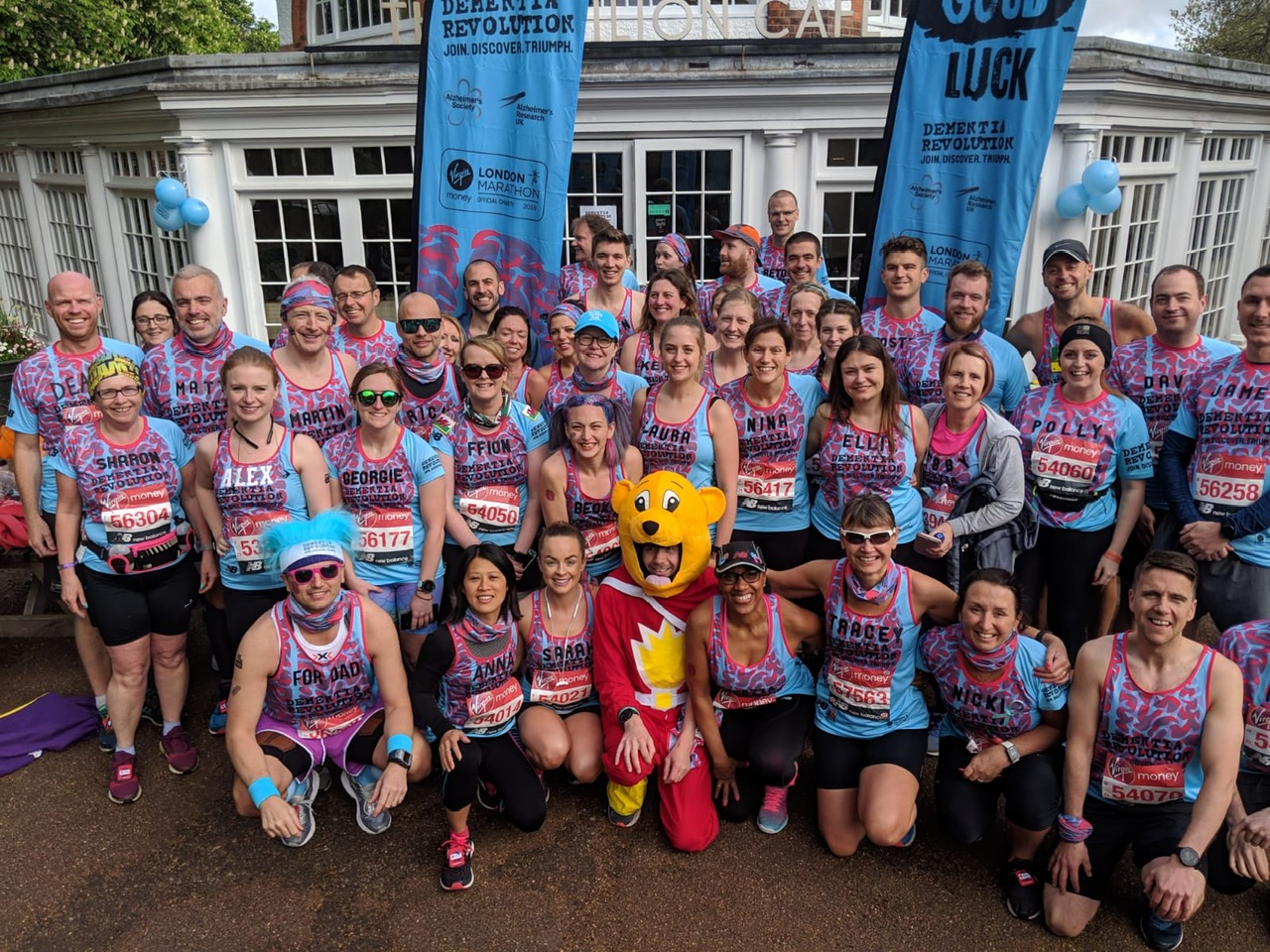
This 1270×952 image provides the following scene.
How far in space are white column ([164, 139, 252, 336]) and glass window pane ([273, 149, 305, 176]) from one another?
1.90ft

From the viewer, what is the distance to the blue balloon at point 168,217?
30.8 ft

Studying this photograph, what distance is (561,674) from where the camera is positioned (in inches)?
157

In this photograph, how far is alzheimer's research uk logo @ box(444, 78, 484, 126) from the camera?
18.6ft

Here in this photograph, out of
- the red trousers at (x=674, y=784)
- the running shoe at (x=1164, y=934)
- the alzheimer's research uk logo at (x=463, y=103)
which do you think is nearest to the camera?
the running shoe at (x=1164, y=934)

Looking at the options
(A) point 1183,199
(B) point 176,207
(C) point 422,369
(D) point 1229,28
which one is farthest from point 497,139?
(D) point 1229,28

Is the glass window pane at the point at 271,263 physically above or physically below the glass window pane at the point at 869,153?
below

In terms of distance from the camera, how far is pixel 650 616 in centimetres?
388

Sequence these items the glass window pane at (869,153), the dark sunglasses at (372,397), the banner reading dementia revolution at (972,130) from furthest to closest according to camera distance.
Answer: the glass window pane at (869,153), the banner reading dementia revolution at (972,130), the dark sunglasses at (372,397)

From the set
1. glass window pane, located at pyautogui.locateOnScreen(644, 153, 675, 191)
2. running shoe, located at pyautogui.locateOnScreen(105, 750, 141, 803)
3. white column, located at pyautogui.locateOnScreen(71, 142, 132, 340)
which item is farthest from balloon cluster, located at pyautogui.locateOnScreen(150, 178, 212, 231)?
running shoe, located at pyautogui.locateOnScreen(105, 750, 141, 803)

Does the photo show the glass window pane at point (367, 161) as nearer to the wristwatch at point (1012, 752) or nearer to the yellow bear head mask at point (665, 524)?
the yellow bear head mask at point (665, 524)

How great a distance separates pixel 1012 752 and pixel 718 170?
720 centimetres

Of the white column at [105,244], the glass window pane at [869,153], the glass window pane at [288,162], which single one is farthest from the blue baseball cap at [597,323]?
the white column at [105,244]

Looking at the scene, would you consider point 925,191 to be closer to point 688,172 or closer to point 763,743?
point 763,743

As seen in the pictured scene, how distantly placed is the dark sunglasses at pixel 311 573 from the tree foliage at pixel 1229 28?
3055 centimetres
